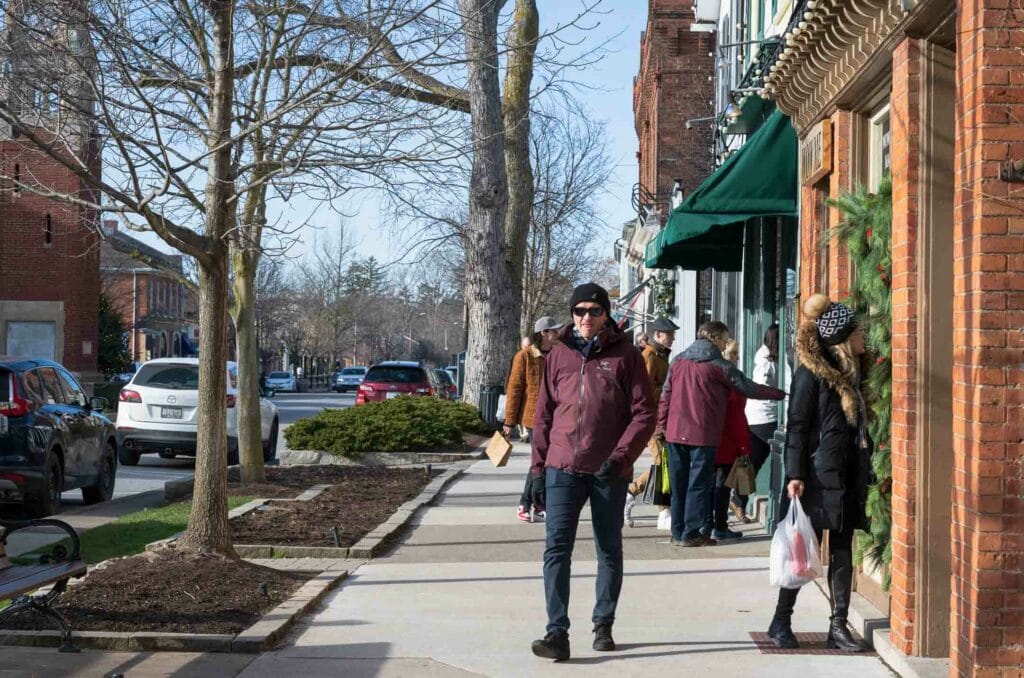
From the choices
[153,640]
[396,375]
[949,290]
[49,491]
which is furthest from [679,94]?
[153,640]

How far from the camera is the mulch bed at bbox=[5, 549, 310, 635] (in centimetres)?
765

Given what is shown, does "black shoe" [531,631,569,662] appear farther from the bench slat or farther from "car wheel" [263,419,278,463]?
"car wheel" [263,419,278,463]

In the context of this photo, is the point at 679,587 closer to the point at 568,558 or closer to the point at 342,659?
the point at 568,558

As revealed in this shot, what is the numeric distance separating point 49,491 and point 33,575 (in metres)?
7.01

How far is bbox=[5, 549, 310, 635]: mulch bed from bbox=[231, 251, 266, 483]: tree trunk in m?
6.29

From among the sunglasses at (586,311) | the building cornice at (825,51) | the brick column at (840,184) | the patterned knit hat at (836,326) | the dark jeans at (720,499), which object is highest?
the building cornice at (825,51)

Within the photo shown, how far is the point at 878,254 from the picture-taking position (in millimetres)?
7992

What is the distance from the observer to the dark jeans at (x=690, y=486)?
11195 mm

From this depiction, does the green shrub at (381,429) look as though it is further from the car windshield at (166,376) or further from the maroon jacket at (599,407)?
the maroon jacket at (599,407)

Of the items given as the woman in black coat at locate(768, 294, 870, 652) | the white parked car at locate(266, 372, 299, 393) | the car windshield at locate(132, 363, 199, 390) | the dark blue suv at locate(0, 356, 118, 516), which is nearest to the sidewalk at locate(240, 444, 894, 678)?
the woman in black coat at locate(768, 294, 870, 652)

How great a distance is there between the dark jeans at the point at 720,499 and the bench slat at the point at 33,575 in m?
5.71

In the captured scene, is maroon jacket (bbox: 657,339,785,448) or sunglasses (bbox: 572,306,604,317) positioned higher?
sunglasses (bbox: 572,306,604,317)

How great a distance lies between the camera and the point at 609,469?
7297 millimetres

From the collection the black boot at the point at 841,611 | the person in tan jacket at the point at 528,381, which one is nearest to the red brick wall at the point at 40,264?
the person in tan jacket at the point at 528,381
